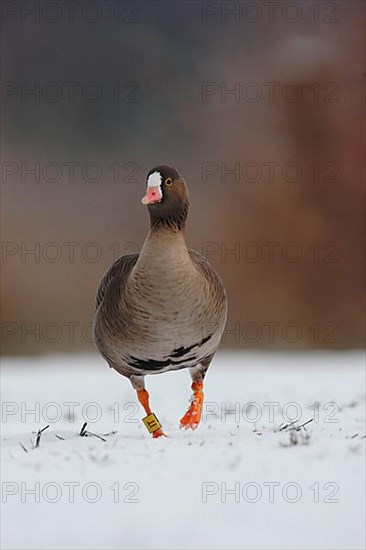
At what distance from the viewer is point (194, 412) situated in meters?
3.81

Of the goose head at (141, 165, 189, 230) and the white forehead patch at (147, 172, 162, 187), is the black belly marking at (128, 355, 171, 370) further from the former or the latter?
the white forehead patch at (147, 172, 162, 187)

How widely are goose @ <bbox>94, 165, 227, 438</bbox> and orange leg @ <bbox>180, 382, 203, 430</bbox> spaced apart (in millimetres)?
235

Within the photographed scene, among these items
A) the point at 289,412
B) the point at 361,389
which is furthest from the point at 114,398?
the point at 361,389

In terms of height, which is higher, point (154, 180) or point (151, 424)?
point (154, 180)

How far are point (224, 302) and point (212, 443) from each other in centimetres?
71

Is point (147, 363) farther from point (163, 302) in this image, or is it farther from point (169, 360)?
point (163, 302)

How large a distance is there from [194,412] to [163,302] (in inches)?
30.1

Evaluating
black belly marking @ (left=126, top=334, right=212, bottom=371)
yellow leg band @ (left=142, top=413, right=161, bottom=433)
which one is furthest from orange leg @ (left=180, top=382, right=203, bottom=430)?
black belly marking @ (left=126, top=334, right=212, bottom=371)

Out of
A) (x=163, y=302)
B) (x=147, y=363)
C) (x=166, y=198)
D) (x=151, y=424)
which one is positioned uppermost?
(x=166, y=198)

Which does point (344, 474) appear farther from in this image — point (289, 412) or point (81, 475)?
point (289, 412)

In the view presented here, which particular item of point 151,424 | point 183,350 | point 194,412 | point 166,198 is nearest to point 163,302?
point 183,350

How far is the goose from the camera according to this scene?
3322mm

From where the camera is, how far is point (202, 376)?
383 cm

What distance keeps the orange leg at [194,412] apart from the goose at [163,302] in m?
0.23
